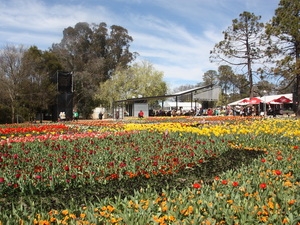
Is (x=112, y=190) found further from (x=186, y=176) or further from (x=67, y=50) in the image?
(x=67, y=50)

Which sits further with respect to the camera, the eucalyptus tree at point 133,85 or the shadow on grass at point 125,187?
the eucalyptus tree at point 133,85

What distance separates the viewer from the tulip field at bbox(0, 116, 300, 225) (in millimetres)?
3229

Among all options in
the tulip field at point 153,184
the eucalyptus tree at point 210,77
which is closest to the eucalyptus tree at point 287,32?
the tulip field at point 153,184

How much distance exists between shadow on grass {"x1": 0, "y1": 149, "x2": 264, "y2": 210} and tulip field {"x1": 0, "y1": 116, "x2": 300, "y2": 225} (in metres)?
0.01

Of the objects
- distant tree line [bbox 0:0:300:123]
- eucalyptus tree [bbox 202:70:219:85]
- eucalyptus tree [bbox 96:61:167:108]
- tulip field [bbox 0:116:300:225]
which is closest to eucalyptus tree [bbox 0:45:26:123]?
A: distant tree line [bbox 0:0:300:123]

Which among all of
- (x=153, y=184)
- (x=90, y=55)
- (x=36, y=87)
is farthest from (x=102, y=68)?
(x=153, y=184)

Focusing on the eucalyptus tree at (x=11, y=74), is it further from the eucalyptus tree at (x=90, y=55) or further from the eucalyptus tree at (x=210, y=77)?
the eucalyptus tree at (x=210, y=77)

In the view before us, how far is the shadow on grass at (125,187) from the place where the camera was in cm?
394

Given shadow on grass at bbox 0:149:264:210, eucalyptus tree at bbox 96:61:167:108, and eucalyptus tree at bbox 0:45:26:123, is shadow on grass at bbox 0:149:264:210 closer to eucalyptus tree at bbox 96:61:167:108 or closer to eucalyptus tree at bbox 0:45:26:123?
eucalyptus tree at bbox 0:45:26:123

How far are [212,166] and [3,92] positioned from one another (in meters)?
30.6

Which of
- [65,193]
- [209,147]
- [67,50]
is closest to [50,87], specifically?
[67,50]

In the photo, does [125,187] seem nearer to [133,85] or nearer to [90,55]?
[133,85]

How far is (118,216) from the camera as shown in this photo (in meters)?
3.20

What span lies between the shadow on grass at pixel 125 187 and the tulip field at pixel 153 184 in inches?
0.5
